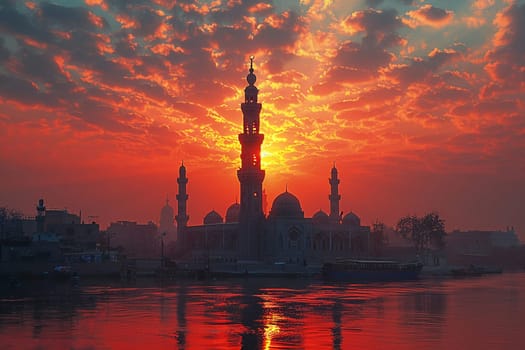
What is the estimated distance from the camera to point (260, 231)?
130750 mm

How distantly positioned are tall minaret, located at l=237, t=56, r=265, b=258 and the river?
6081cm

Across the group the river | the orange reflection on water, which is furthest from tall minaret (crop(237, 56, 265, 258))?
the orange reflection on water

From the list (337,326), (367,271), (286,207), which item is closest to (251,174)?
(286,207)

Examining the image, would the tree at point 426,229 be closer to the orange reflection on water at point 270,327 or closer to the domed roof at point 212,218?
the domed roof at point 212,218

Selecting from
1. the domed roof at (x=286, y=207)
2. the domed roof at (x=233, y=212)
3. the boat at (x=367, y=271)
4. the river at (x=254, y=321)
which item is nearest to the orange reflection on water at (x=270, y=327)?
the river at (x=254, y=321)

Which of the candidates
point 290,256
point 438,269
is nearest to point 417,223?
point 438,269

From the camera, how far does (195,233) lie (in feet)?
498

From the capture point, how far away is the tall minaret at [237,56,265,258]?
12644cm

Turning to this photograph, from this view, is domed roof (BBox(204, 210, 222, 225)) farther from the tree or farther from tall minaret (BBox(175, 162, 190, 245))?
the tree

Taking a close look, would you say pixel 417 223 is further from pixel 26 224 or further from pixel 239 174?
pixel 26 224

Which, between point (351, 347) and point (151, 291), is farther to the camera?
point (151, 291)

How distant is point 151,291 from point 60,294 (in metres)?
10.1

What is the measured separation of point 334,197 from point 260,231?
36.7 m

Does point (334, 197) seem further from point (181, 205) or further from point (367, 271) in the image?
point (367, 271)
